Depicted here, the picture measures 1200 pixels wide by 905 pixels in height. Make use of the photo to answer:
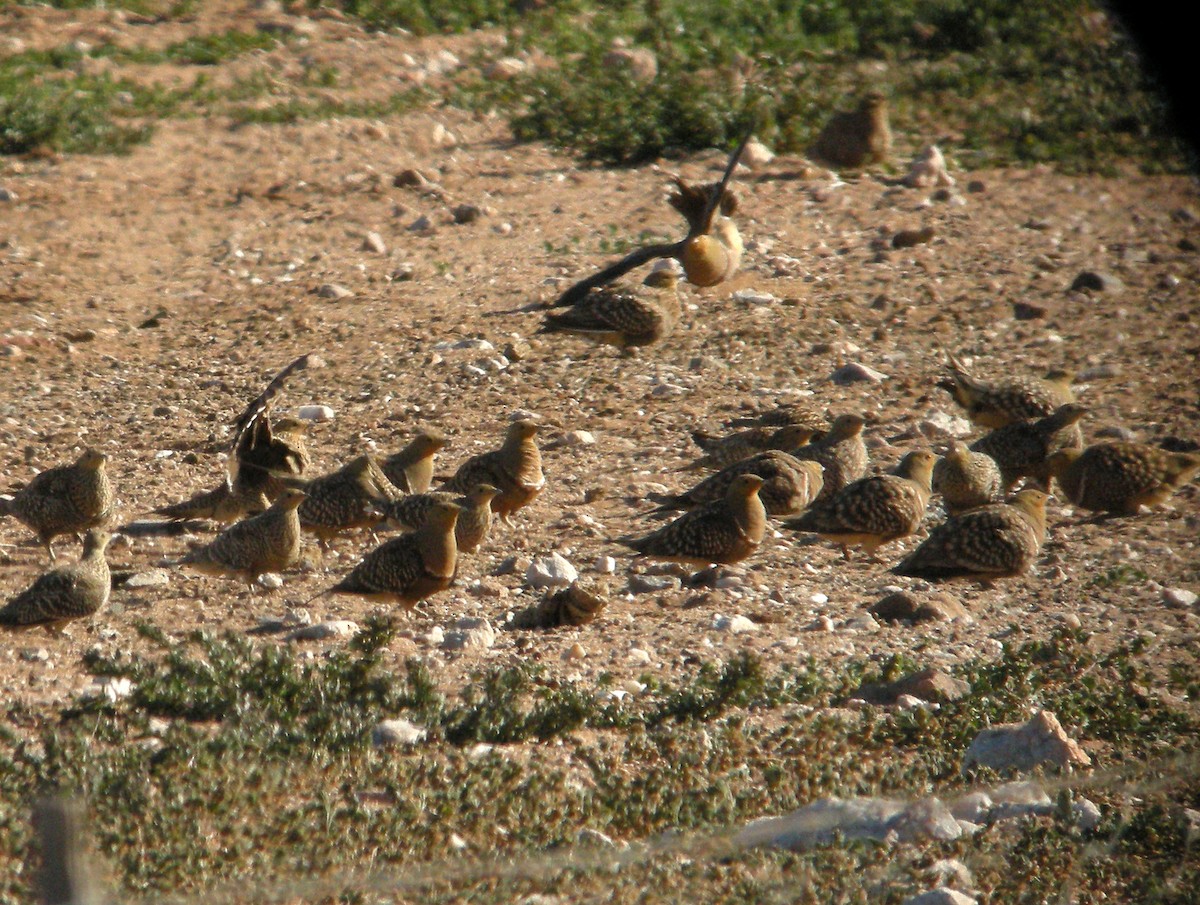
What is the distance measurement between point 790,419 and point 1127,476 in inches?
81.9

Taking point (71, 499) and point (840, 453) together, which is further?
point (840, 453)

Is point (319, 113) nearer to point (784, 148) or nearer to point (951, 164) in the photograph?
point (784, 148)

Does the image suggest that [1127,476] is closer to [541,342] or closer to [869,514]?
[869,514]

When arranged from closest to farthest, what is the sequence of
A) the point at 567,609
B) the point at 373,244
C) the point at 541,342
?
the point at 567,609 < the point at 541,342 < the point at 373,244

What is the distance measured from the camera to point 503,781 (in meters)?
5.27

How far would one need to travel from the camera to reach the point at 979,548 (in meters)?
7.51

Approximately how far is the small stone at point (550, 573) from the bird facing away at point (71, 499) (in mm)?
2187

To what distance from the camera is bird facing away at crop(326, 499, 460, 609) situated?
7191 millimetres

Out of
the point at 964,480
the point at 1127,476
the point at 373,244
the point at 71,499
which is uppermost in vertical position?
the point at 1127,476

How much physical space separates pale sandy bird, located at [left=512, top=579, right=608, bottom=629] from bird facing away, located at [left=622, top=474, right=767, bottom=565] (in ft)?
2.74

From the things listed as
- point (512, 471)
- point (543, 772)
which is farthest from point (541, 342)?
point (543, 772)

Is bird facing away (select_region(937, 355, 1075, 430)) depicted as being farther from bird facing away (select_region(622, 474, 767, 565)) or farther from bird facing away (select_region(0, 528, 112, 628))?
bird facing away (select_region(0, 528, 112, 628))

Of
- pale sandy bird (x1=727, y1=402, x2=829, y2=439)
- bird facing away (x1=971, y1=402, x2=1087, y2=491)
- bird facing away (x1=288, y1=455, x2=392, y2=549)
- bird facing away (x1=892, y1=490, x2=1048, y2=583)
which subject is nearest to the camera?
bird facing away (x1=892, y1=490, x2=1048, y2=583)


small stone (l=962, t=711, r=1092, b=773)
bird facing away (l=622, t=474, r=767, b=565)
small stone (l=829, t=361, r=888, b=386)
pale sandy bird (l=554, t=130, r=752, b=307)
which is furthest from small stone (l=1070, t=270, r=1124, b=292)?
small stone (l=962, t=711, r=1092, b=773)
